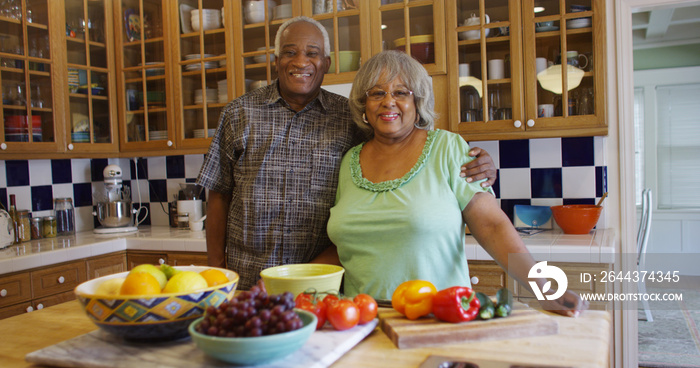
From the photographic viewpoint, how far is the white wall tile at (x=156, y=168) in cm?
377

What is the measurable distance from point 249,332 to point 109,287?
0.35 metres

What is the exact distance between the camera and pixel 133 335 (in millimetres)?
1028

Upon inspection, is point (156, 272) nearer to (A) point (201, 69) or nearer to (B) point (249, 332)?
(B) point (249, 332)

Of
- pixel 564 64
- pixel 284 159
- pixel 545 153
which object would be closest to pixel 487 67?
pixel 564 64

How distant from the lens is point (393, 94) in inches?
65.5

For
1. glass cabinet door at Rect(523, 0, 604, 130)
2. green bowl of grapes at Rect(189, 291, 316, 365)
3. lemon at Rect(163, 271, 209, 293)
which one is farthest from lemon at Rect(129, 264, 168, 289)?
glass cabinet door at Rect(523, 0, 604, 130)

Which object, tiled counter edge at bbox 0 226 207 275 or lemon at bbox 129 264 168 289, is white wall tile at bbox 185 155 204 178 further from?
lemon at bbox 129 264 168 289

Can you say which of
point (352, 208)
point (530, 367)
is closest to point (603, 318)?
point (530, 367)

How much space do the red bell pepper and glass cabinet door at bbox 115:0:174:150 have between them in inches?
105

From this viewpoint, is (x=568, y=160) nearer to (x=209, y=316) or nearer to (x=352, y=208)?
(x=352, y=208)

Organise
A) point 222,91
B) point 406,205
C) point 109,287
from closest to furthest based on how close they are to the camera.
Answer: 1. point 109,287
2. point 406,205
3. point 222,91

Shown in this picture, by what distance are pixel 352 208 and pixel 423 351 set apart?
0.63m

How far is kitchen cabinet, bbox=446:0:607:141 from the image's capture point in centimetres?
263

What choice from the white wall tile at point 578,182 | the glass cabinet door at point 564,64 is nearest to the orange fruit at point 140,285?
the glass cabinet door at point 564,64
